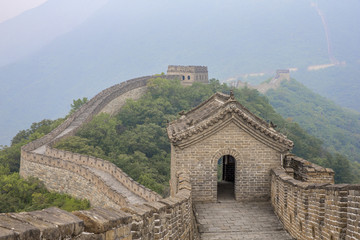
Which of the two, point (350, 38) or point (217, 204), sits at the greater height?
point (350, 38)

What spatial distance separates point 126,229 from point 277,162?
10.9 m

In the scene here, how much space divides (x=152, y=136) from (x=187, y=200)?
145 ft

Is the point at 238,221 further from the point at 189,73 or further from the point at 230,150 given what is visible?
the point at 189,73

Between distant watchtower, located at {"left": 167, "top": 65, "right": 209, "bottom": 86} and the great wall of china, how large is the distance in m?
44.2

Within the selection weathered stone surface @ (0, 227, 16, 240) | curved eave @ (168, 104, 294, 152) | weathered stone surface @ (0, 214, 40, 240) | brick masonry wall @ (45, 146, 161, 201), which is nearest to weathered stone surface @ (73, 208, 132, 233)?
weathered stone surface @ (0, 214, 40, 240)

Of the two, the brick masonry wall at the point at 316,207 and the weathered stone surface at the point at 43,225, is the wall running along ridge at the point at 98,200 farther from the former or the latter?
the brick masonry wall at the point at 316,207

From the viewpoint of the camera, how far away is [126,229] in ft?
20.5

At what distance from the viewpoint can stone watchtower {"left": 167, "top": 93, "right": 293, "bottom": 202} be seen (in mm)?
16422

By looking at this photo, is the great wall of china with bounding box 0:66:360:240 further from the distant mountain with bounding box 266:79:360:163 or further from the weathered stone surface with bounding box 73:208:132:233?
the distant mountain with bounding box 266:79:360:163

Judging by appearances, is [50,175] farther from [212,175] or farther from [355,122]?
[355,122]

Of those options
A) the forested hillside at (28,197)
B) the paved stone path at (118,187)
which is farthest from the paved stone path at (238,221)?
the forested hillside at (28,197)

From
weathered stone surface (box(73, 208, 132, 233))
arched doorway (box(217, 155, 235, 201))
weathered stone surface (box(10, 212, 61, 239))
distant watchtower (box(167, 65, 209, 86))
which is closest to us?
weathered stone surface (box(10, 212, 61, 239))

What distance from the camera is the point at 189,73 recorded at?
8044 cm

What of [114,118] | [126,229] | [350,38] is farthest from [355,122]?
[126,229]
